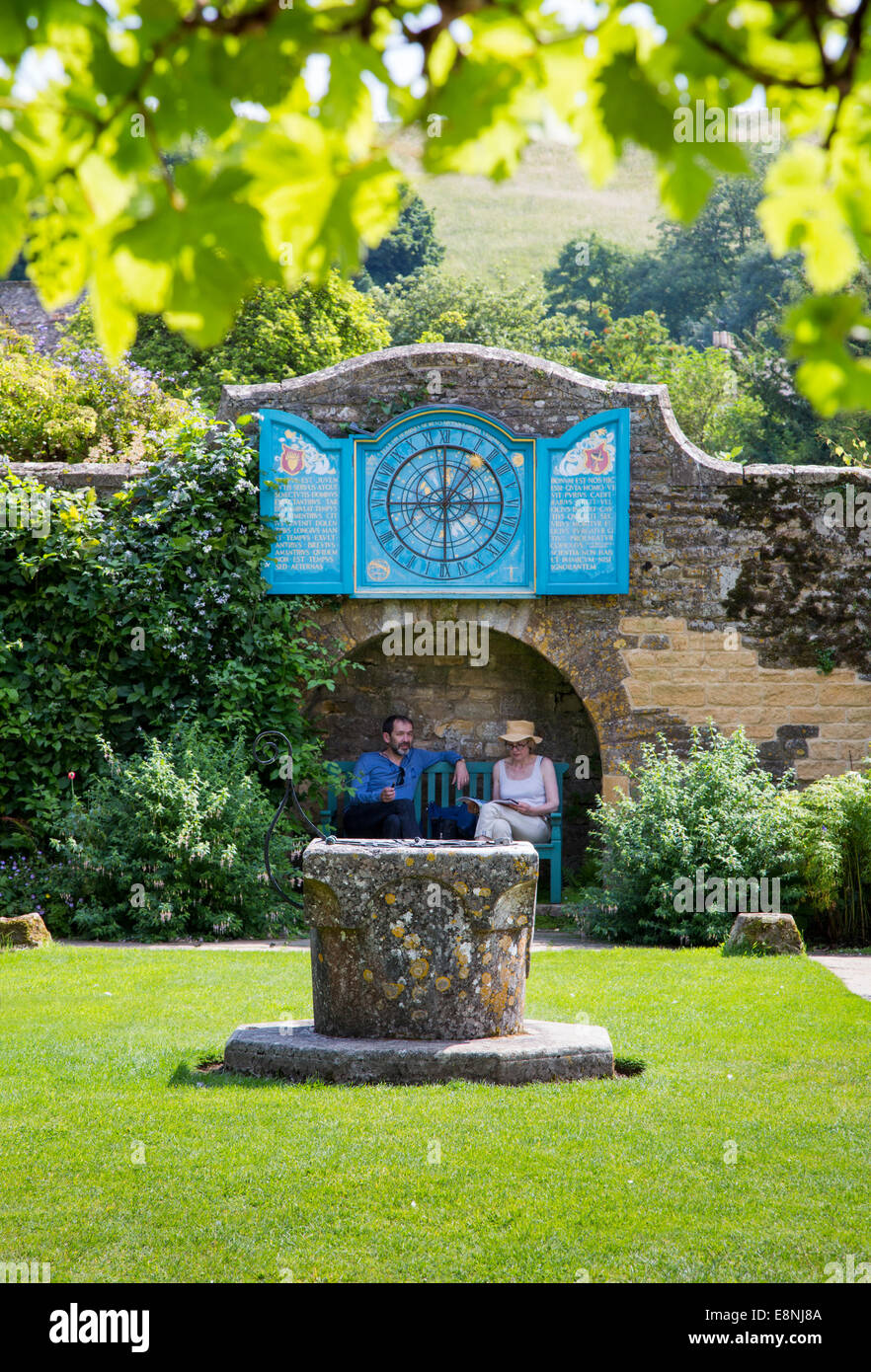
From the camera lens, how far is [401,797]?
9469 mm

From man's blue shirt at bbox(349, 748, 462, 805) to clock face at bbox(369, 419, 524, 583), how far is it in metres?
1.42

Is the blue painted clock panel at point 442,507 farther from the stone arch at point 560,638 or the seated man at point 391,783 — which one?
the seated man at point 391,783

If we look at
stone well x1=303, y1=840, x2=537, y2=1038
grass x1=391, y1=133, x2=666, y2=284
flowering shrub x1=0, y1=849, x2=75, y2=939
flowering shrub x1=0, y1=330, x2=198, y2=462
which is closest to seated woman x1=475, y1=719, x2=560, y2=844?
flowering shrub x1=0, y1=849, x2=75, y2=939

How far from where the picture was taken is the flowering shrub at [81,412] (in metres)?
10.5

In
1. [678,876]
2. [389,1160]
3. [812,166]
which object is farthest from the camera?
[678,876]

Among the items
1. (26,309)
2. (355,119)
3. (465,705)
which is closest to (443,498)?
(465,705)

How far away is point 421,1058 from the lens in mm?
4758

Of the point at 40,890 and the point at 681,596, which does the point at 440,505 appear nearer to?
the point at 681,596

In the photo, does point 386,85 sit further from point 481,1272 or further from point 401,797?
point 401,797

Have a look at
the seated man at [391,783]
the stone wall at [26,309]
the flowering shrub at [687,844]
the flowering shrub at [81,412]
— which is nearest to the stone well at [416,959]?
the flowering shrub at [687,844]

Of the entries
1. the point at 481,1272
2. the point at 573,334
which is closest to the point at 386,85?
the point at 481,1272

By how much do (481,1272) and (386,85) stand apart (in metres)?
2.73

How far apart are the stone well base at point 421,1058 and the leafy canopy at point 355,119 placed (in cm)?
347

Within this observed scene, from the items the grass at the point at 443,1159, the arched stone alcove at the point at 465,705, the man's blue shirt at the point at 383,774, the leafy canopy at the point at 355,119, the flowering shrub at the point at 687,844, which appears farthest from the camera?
the arched stone alcove at the point at 465,705
